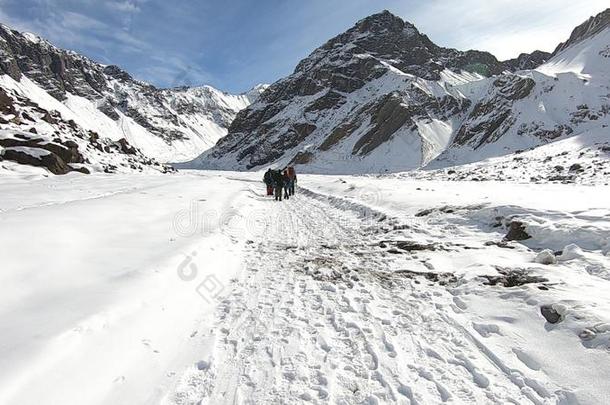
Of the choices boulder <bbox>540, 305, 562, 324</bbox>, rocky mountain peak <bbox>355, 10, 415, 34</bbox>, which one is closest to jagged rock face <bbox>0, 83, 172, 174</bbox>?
boulder <bbox>540, 305, 562, 324</bbox>

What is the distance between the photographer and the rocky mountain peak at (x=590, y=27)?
243 ft

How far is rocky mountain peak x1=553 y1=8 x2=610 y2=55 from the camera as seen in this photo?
2916 inches

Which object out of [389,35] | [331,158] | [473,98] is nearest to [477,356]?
[331,158]

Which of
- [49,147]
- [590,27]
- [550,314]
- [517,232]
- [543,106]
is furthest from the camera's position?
[590,27]

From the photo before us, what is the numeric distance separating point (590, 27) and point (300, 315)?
4112 inches

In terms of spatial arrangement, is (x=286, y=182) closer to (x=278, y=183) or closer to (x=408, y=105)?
(x=278, y=183)

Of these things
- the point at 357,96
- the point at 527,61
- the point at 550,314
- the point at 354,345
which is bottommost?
the point at 354,345

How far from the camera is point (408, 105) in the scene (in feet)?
273

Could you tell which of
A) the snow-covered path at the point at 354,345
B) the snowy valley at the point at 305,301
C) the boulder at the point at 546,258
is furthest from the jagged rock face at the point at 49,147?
the boulder at the point at 546,258

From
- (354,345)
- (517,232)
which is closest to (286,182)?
(517,232)

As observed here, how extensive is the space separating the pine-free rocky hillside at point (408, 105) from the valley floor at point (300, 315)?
43730 mm

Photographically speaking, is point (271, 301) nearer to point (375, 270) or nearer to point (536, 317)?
point (375, 270)

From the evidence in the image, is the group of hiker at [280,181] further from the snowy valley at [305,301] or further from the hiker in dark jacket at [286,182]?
the snowy valley at [305,301]

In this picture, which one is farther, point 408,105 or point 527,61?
point 527,61
